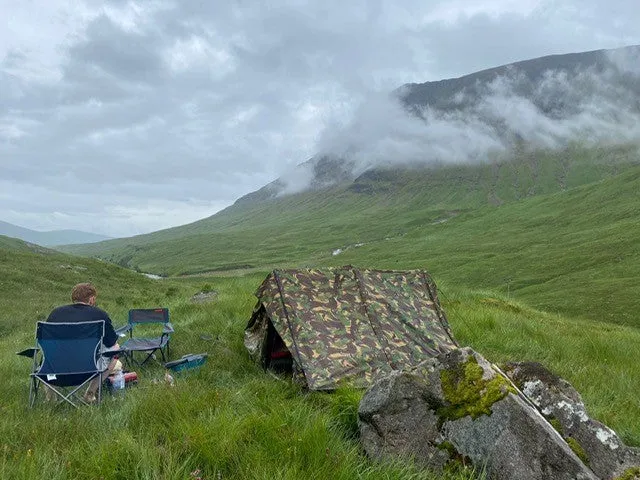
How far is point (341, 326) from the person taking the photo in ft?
33.3

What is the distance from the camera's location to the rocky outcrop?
201 inches

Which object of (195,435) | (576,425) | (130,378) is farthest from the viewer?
(130,378)

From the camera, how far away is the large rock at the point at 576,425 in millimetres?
5605

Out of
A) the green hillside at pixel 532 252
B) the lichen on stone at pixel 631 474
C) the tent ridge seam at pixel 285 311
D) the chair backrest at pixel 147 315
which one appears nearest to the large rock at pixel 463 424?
the lichen on stone at pixel 631 474

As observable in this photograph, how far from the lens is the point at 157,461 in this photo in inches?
178

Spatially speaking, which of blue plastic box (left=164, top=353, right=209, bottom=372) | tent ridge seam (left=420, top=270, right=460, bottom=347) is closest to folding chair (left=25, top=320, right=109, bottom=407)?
blue plastic box (left=164, top=353, right=209, bottom=372)

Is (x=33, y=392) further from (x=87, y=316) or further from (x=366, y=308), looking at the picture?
(x=366, y=308)

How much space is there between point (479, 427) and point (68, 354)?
616 cm

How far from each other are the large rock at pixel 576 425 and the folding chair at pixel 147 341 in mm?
6689

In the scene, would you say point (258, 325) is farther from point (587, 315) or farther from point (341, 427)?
point (587, 315)

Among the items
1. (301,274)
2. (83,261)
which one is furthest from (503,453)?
(83,261)

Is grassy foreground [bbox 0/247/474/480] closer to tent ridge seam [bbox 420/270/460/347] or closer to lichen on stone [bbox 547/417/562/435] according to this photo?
lichen on stone [bbox 547/417/562/435]

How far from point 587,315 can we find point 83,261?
179 ft

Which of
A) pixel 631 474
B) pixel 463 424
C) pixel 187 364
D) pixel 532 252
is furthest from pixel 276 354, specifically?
pixel 532 252
